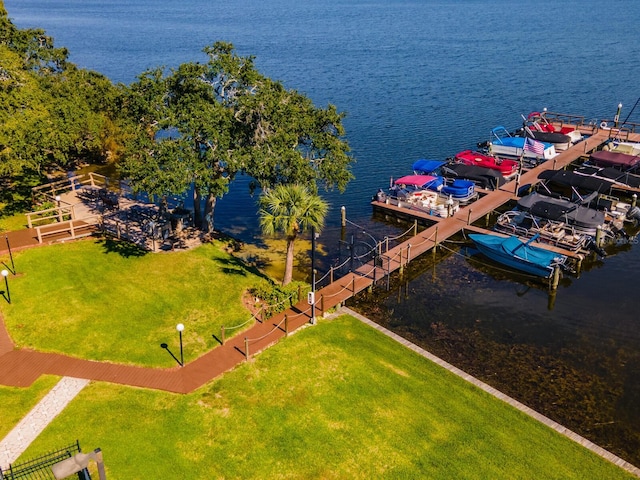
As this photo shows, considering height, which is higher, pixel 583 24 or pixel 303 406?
pixel 583 24

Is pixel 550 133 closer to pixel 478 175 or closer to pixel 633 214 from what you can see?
pixel 478 175

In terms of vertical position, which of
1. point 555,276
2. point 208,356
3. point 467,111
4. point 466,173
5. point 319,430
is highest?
point 467,111

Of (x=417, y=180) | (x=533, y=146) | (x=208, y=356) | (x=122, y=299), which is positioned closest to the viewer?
(x=208, y=356)

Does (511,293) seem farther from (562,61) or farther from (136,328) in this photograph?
(562,61)

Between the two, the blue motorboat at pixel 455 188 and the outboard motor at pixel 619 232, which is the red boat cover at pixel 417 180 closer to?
the blue motorboat at pixel 455 188

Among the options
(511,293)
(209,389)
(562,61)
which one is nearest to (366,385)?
(209,389)

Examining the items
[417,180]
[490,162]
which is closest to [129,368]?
[417,180]
